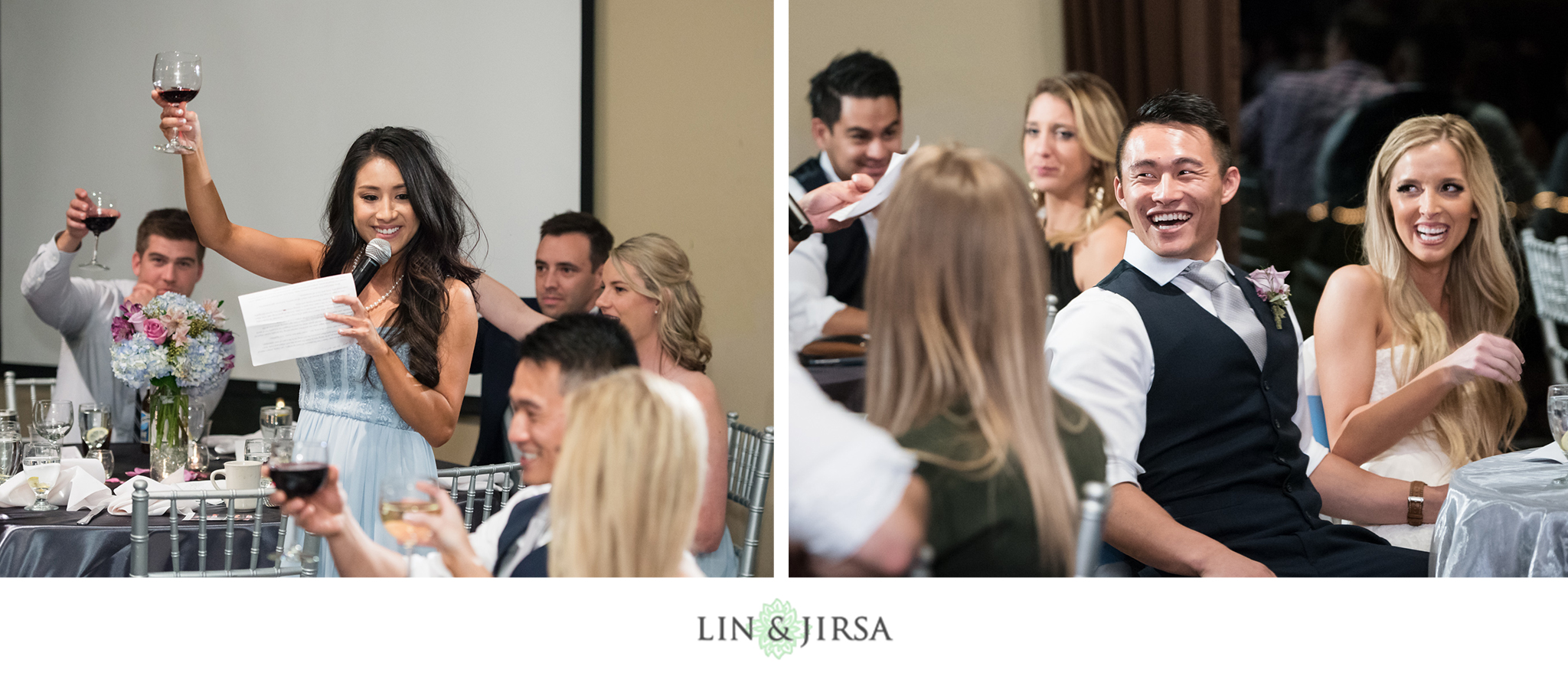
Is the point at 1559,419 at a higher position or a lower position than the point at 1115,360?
lower

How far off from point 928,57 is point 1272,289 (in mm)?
934

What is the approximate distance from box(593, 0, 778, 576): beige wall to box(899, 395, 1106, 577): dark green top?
52 cm

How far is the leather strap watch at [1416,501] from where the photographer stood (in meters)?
2.40

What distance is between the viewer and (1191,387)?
7.31 feet

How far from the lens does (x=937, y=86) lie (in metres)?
2.28

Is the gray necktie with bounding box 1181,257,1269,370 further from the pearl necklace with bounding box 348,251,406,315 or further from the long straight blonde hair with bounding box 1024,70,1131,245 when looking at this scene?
the pearl necklace with bounding box 348,251,406,315

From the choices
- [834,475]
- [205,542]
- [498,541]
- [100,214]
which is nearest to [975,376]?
[834,475]

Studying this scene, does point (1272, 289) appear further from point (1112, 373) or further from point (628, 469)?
point (628, 469)

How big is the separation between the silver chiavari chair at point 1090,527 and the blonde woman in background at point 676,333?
751 mm

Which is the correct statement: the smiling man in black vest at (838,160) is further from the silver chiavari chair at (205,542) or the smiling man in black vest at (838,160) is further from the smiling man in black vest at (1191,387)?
the silver chiavari chair at (205,542)

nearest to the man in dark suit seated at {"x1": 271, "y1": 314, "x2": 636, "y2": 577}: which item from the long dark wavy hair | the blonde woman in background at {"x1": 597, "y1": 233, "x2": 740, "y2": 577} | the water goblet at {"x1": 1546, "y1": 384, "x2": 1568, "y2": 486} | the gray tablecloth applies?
the blonde woman in background at {"x1": 597, "y1": 233, "x2": 740, "y2": 577}

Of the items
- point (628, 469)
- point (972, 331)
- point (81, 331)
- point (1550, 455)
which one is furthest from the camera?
point (81, 331)

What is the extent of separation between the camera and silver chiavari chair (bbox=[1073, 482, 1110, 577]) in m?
2.07
